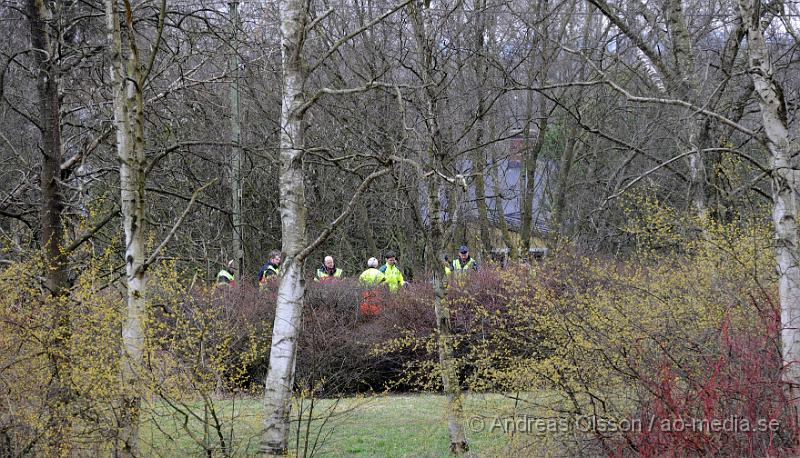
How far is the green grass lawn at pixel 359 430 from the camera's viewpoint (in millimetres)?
8547

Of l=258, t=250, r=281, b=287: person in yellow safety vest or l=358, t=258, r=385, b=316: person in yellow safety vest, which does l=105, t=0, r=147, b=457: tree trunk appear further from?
l=358, t=258, r=385, b=316: person in yellow safety vest

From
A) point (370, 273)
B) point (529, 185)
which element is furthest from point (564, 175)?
point (370, 273)

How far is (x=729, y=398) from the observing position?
7.41m

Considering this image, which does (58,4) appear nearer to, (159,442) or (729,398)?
(159,442)

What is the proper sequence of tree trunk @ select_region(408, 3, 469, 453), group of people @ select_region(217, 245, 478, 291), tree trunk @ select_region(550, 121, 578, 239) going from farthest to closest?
tree trunk @ select_region(550, 121, 578, 239)
group of people @ select_region(217, 245, 478, 291)
tree trunk @ select_region(408, 3, 469, 453)

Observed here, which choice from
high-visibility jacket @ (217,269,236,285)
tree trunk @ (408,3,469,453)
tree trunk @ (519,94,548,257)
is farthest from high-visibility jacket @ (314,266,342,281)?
tree trunk @ (408,3,469,453)

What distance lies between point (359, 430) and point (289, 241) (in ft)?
14.8

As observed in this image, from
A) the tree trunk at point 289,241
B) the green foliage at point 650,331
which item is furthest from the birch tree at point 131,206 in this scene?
the green foliage at point 650,331

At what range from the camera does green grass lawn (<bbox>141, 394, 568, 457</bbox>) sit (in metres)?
8.55

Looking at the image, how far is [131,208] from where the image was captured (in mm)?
8305

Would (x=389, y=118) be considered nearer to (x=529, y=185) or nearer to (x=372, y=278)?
(x=372, y=278)

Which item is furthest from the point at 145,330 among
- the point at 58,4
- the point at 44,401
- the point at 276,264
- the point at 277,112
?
the point at 277,112

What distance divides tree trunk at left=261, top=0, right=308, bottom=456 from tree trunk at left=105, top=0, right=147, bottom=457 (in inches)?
49.2

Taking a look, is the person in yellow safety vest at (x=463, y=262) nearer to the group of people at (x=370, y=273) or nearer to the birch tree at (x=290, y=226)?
the group of people at (x=370, y=273)
